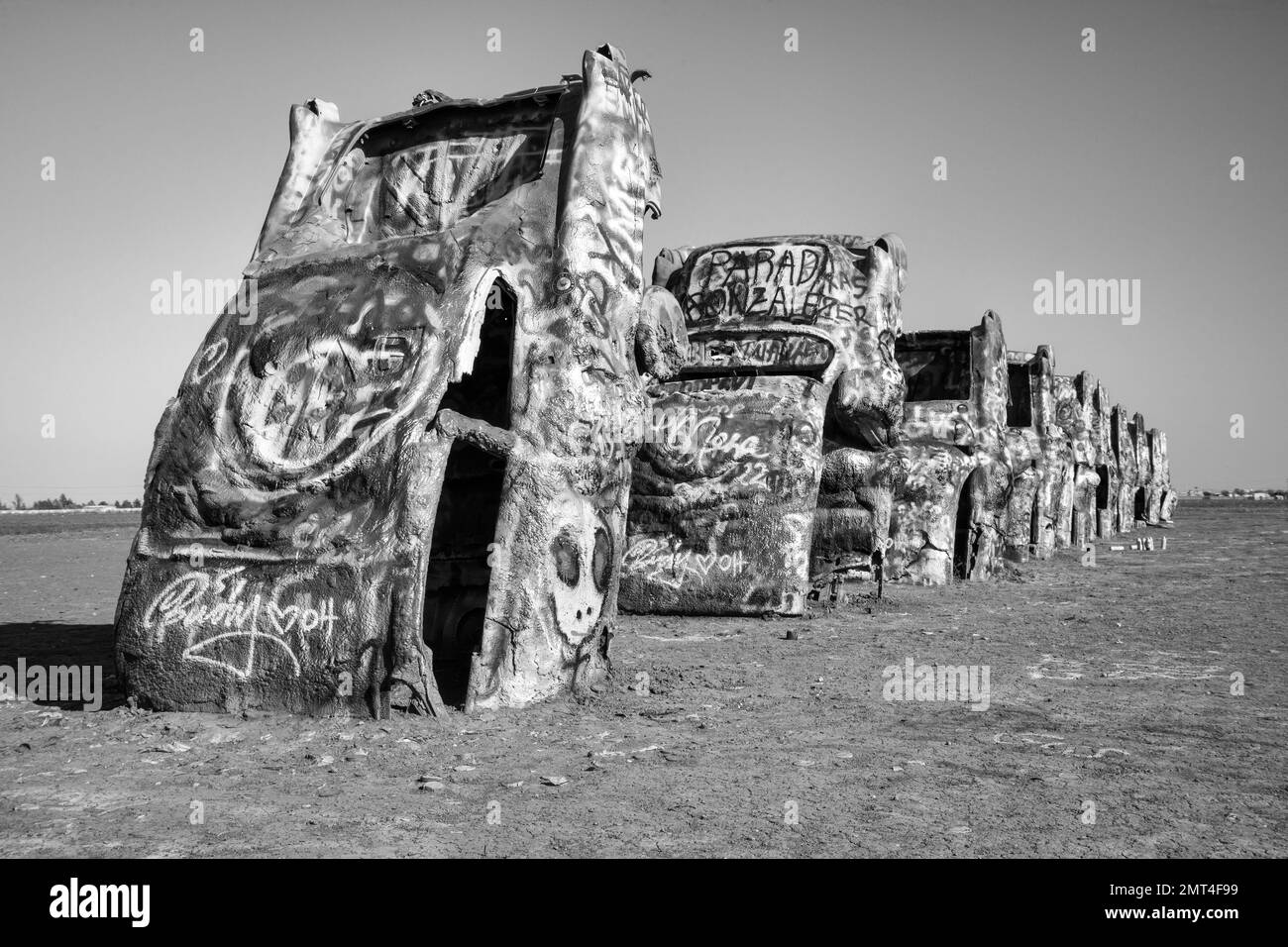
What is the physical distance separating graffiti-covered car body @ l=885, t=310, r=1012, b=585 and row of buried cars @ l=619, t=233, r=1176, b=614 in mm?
23

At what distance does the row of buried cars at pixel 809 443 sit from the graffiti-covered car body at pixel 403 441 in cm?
335

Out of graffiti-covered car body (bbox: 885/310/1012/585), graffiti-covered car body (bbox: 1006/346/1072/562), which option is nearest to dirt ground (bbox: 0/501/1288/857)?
graffiti-covered car body (bbox: 885/310/1012/585)

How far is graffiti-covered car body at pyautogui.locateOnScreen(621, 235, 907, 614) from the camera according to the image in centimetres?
1020

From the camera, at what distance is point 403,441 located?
5.81m

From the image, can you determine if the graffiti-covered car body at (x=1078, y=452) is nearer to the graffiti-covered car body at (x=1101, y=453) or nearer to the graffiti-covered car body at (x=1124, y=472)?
the graffiti-covered car body at (x=1101, y=453)

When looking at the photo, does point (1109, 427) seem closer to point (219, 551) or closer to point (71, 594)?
point (71, 594)

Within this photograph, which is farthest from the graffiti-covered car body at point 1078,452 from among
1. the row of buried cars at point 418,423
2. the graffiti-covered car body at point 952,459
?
the row of buried cars at point 418,423

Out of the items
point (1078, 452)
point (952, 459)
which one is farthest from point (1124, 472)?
point (952, 459)

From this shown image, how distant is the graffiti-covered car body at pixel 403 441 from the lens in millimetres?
5660

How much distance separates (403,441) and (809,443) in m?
5.33

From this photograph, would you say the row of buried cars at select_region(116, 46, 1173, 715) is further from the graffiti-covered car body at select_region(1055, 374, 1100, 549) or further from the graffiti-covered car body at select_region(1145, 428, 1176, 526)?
the graffiti-covered car body at select_region(1145, 428, 1176, 526)

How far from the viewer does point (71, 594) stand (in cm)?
1280

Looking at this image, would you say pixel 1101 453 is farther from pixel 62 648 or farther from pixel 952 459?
pixel 62 648
